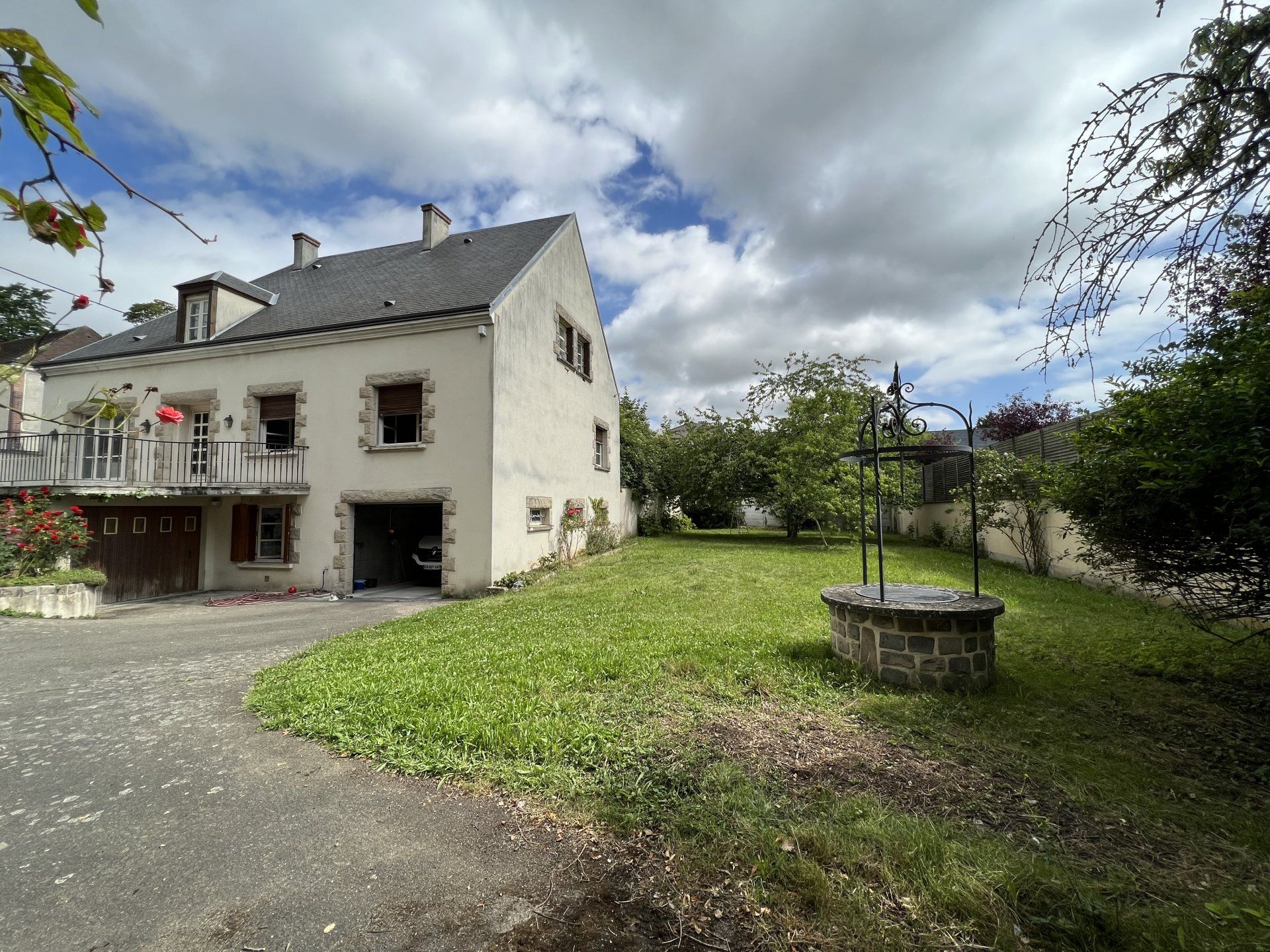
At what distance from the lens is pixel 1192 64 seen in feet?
8.95

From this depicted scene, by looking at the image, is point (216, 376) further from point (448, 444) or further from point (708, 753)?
point (708, 753)

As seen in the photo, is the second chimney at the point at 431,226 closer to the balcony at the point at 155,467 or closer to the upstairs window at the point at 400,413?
the upstairs window at the point at 400,413

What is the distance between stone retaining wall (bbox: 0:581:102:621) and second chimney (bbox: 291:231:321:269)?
10.1 meters

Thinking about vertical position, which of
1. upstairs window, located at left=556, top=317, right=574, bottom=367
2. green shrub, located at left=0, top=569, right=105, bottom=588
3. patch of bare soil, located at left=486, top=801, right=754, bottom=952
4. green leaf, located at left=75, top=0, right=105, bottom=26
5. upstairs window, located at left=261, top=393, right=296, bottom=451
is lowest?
patch of bare soil, located at left=486, top=801, right=754, bottom=952

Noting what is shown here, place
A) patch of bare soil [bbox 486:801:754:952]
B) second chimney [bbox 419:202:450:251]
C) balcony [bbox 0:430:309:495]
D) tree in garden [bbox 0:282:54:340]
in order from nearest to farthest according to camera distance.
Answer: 1. tree in garden [bbox 0:282:54:340]
2. patch of bare soil [bbox 486:801:754:952]
3. balcony [bbox 0:430:309:495]
4. second chimney [bbox 419:202:450:251]

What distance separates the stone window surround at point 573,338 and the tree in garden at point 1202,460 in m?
10.6

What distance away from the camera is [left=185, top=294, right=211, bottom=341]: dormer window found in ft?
41.3

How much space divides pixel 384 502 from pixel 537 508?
3.05 metres

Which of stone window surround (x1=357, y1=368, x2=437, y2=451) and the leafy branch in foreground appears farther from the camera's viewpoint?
stone window surround (x1=357, y1=368, x2=437, y2=451)

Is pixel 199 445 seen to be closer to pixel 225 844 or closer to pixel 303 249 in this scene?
pixel 303 249

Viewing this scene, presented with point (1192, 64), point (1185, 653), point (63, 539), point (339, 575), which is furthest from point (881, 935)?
point (63, 539)

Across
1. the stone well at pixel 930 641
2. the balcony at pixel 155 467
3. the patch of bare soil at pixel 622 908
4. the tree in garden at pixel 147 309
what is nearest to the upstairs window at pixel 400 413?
the balcony at pixel 155 467

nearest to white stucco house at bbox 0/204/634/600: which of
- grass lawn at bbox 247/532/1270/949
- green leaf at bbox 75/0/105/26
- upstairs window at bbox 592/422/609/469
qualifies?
upstairs window at bbox 592/422/609/469

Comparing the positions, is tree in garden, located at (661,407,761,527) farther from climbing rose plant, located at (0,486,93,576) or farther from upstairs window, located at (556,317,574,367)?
climbing rose plant, located at (0,486,93,576)
